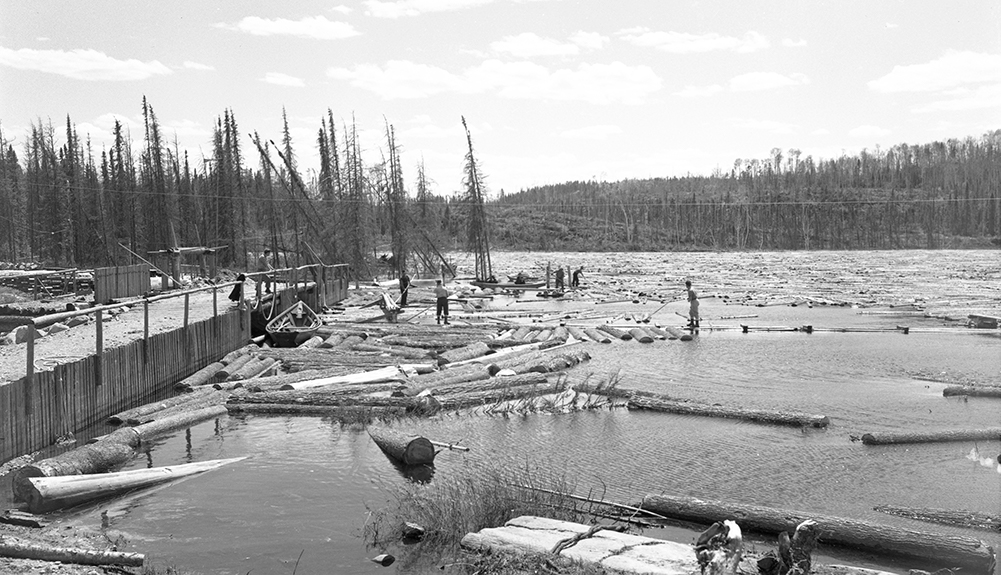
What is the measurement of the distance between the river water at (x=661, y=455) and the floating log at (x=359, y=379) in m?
1.81

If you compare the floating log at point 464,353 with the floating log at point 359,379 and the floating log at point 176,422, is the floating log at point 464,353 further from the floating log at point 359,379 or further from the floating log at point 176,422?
the floating log at point 176,422

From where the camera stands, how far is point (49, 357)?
22.0 metres

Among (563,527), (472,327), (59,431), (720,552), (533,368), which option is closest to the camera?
(720,552)

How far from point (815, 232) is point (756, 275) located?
72.4 m

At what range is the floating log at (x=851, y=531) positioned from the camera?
10531 millimetres

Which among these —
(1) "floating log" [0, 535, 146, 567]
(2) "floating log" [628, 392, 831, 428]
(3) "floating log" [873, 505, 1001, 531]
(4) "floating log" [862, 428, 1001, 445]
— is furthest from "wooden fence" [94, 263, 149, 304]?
(3) "floating log" [873, 505, 1001, 531]

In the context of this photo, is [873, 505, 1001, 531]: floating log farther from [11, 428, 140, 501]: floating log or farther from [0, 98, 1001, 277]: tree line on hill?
[0, 98, 1001, 277]: tree line on hill

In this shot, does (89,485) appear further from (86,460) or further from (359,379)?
(359,379)

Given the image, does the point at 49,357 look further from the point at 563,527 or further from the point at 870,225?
the point at 870,225

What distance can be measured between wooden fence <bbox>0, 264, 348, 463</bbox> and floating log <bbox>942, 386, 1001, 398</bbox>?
60.0 feet

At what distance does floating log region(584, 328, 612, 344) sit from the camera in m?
31.8

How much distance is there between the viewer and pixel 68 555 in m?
10.3

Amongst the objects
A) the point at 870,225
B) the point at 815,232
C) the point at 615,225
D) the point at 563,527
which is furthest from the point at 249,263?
the point at 870,225

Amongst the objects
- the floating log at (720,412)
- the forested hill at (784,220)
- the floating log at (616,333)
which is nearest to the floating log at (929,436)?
the floating log at (720,412)
